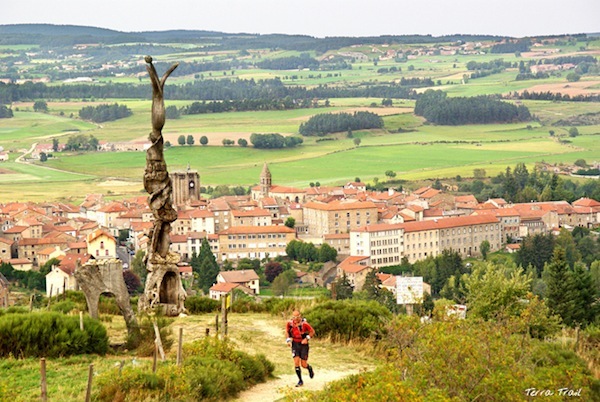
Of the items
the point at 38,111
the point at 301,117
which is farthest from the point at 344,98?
the point at 38,111

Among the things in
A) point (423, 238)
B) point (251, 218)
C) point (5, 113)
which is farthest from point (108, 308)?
point (5, 113)

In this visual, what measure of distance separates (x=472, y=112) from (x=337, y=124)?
19.2 m

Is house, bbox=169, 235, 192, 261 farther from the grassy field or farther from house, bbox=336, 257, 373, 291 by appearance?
the grassy field

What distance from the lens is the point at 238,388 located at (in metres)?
13.4

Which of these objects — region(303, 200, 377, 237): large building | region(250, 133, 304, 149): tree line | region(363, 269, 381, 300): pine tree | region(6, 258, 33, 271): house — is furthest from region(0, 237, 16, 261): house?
region(250, 133, 304, 149): tree line

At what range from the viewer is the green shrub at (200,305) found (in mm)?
18797

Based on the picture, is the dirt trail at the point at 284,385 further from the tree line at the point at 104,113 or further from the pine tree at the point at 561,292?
the tree line at the point at 104,113

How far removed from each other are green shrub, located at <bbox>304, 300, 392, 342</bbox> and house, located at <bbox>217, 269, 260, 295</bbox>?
40.6 m

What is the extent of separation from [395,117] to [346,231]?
7446 cm

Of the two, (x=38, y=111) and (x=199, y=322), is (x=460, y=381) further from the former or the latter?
(x=38, y=111)

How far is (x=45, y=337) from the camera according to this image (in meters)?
14.6

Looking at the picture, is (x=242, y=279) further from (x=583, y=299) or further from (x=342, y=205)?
(x=583, y=299)

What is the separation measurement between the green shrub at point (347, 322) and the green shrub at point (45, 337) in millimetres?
3298

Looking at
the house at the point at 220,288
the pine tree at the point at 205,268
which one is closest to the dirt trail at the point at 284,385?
the house at the point at 220,288
